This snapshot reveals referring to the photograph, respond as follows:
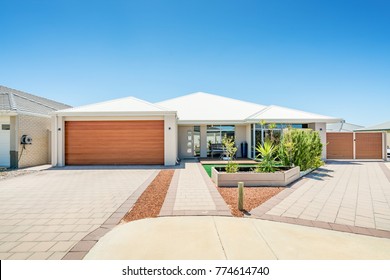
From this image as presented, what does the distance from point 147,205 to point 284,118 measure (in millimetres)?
12815

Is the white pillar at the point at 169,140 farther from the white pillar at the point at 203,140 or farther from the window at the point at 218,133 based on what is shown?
the window at the point at 218,133

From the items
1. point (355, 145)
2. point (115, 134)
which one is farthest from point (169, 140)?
point (355, 145)

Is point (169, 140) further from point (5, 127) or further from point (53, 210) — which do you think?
point (5, 127)

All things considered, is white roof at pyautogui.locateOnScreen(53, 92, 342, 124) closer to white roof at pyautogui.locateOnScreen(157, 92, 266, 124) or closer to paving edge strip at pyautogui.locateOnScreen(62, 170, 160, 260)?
white roof at pyautogui.locateOnScreen(157, 92, 266, 124)

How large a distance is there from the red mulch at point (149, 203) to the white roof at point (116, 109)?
617cm

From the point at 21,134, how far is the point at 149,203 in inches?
474

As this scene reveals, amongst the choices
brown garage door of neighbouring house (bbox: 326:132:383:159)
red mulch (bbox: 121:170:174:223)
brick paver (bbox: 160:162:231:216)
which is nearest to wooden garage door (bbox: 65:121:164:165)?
red mulch (bbox: 121:170:174:223)

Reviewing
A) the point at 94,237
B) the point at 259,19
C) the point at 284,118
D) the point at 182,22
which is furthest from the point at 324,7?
the point at 94,237

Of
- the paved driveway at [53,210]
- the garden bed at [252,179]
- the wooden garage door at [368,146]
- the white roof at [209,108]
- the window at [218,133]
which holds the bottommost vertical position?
the paved driveway at [53,210]

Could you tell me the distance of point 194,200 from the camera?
18.6ft

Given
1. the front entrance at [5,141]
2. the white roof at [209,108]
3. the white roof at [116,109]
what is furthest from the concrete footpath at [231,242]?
the front entrance at [5,141]

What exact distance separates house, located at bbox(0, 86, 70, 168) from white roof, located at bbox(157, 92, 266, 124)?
10019 mm

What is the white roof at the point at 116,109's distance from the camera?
12.4 meters

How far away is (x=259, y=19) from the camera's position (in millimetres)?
9648
